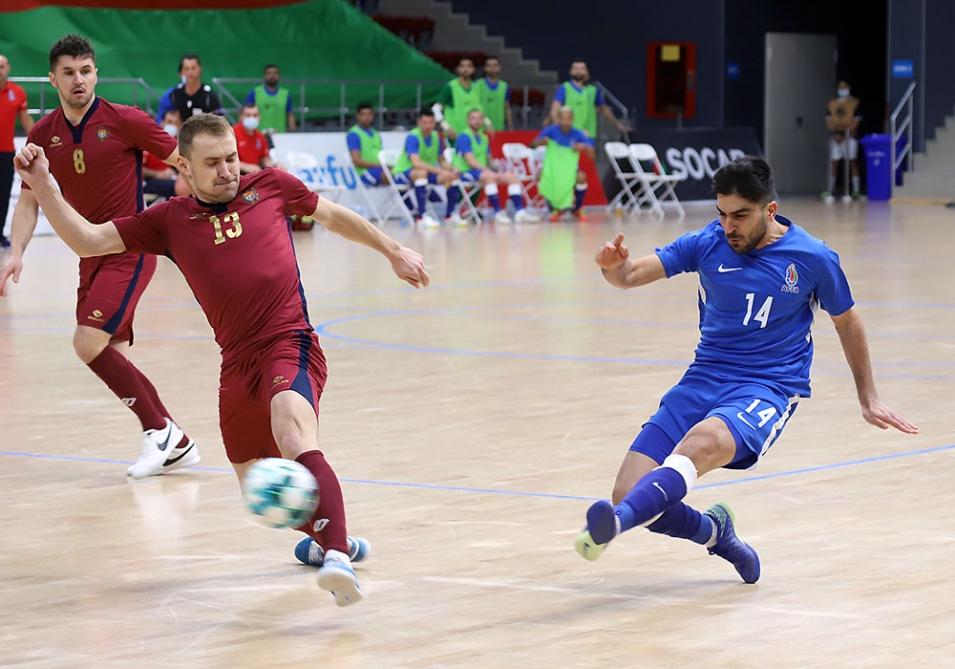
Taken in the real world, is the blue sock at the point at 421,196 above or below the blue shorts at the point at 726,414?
below

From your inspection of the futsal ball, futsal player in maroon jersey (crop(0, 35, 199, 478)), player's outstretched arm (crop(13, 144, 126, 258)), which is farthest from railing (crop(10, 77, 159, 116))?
the futsal ball

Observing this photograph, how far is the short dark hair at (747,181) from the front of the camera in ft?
17.7

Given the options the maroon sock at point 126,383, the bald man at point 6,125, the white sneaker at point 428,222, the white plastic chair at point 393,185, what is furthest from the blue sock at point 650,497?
the white plastic chair at point 393,185

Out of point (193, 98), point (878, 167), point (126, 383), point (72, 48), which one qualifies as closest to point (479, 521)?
point (126, 383)

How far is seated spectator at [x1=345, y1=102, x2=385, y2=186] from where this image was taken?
24.0 m

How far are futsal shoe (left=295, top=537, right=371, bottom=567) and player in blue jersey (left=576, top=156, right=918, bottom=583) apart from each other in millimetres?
898

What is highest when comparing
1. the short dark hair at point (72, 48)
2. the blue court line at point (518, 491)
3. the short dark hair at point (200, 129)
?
the short dark hair at point (72, 48)

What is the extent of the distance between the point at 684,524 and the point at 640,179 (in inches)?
872

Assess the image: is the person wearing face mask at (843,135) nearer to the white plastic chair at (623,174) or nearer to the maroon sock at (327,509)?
the white plastic chair at (623,174)

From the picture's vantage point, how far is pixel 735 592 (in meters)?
5.37

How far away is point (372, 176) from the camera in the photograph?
24484 millimetres

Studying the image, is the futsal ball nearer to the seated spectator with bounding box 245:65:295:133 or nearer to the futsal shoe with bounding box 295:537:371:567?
the futsal shoe with bounding box 295:537:371:567

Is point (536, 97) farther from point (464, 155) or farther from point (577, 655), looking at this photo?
point (577, 655)

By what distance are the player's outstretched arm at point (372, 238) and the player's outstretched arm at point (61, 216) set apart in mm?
710
